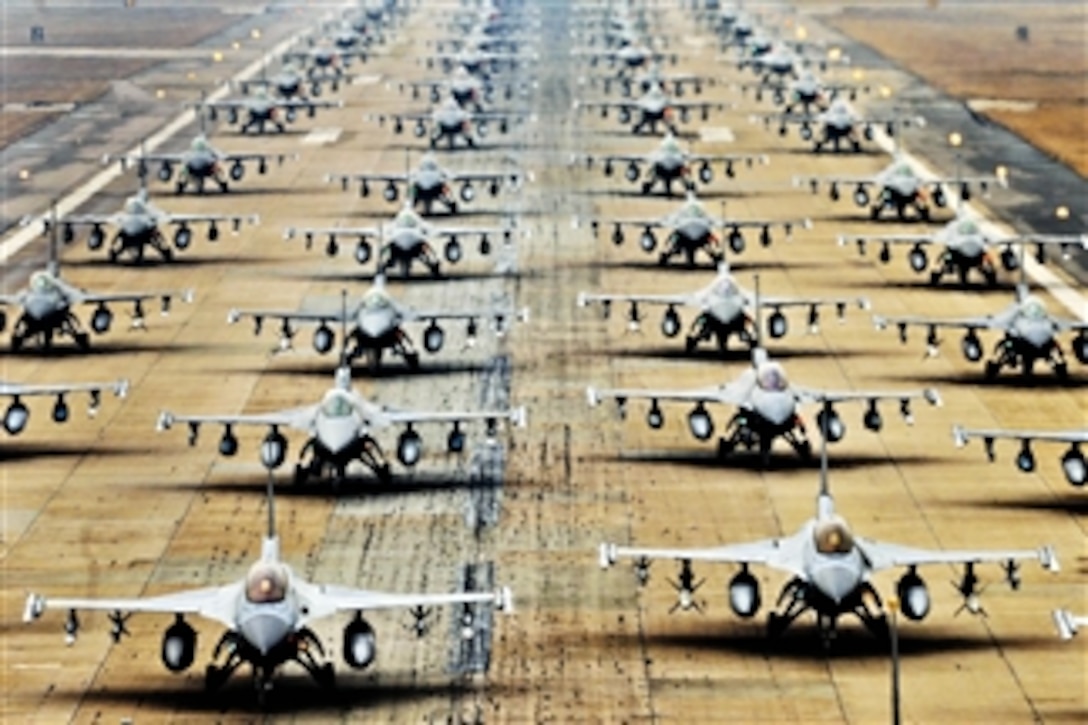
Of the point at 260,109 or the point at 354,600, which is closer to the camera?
the point at 354,600

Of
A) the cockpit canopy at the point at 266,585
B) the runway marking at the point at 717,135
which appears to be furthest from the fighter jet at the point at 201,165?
the cockpit canopy at the point at 266,585

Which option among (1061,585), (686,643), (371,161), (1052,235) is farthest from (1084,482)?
(371,161)

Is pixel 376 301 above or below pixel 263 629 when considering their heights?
below

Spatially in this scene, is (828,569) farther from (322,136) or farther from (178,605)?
(322,136)

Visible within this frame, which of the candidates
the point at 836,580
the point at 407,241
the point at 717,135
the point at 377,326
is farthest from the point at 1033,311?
the point at 717,135

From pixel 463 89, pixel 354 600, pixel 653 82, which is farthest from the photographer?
pixel 653 82

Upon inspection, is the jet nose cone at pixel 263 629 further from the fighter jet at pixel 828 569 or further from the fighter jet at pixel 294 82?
the fighter jet at pixel 294 82

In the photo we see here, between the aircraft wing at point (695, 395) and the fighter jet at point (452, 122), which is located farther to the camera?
the fighter jet at point (452, 122)

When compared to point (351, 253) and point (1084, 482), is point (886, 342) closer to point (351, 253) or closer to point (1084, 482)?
point (1084, 482)
